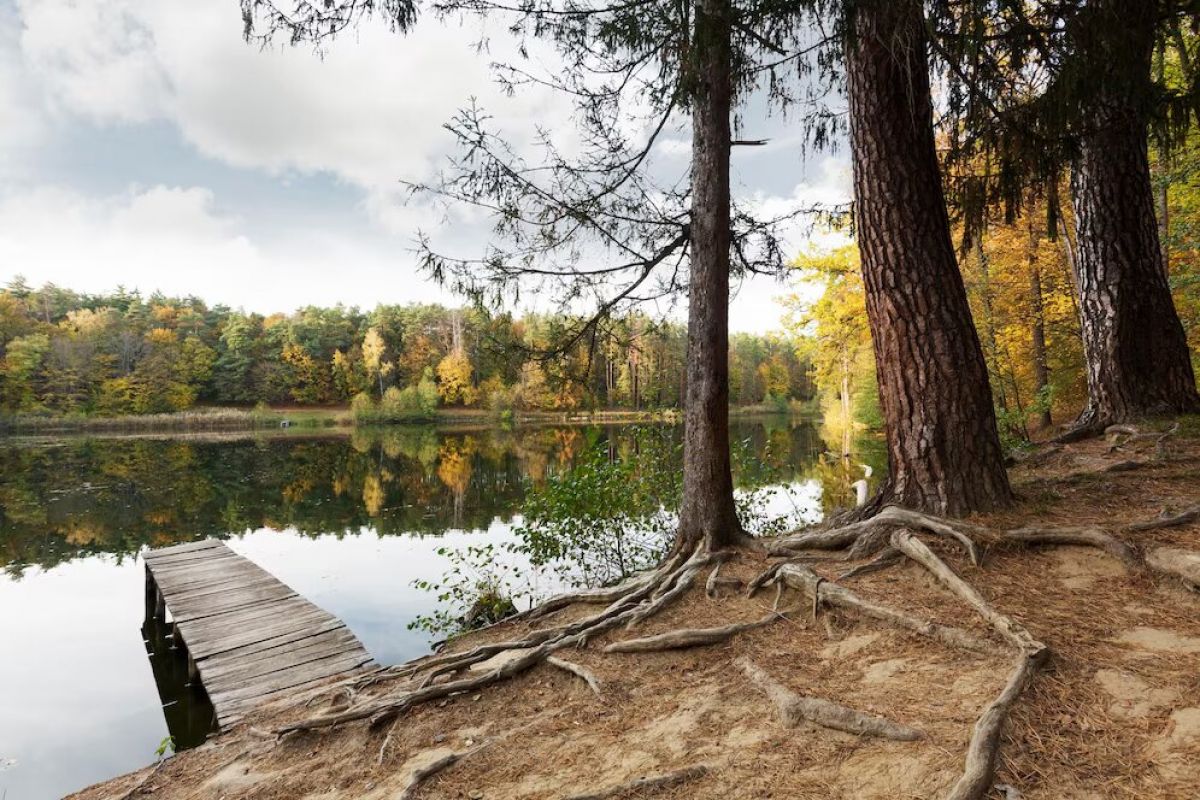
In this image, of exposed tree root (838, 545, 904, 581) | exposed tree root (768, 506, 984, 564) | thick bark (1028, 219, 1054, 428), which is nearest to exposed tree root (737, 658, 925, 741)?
exposed tree root (838, 545, 904, 581)

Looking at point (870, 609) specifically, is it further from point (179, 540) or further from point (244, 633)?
point (179, 540)

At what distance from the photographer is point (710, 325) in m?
4.76

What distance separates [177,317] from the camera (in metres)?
65.4

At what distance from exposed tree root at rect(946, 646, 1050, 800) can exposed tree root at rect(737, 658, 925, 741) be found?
229mm

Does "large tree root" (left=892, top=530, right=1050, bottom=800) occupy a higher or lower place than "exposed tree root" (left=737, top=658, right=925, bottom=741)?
higher

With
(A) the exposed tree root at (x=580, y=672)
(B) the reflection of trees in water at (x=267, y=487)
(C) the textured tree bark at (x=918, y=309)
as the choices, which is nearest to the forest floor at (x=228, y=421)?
(B) the reflection of trees in water at (x=267, y=487)

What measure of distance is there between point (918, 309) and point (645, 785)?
3.45 metres

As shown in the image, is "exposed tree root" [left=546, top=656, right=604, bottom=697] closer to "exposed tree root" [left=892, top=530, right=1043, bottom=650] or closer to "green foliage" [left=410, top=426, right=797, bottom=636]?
"exposed tree root" [left=892, top=530, right=1043, bottom=650]

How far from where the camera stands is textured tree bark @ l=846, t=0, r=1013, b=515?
4.02 m

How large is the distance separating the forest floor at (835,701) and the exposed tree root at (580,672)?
0.03m

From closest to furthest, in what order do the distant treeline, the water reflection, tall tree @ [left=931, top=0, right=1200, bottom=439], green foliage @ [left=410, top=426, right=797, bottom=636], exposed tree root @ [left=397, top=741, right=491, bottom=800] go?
exposed tree root @ [left=397, top=741, right=491, bottom=800] → tall tree @ [left=931, top=0, right=1200, bottom=439] → the water reflection → green foliage @ [left=410, top=426, right=797, bottom=636] → the distant treeline

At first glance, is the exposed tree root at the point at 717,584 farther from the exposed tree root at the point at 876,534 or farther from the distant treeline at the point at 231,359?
the distant treeline at the point at 231,359

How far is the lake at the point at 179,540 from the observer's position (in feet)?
19.8

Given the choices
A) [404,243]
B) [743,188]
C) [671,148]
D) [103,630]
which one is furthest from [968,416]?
[103,630]
